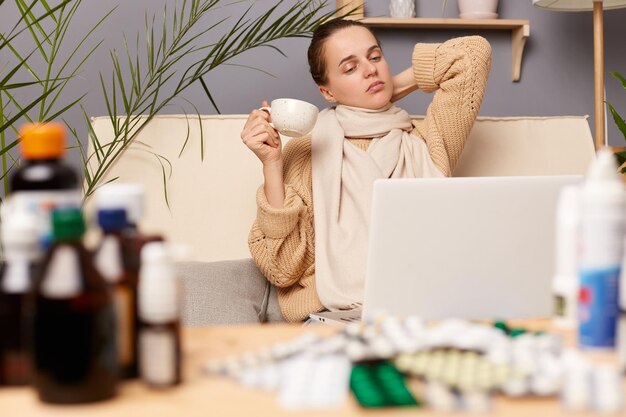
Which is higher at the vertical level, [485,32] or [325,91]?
[485,32]

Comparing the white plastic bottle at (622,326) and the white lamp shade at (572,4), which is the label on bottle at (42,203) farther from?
the white lamp shade at (572,4)

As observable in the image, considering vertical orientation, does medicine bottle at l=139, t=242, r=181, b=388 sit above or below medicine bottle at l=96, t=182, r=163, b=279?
below

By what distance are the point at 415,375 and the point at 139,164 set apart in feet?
5.25

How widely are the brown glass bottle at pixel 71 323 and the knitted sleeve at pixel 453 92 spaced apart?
1.62m

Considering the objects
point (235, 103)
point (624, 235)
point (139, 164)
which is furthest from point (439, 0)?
point (624, 235)

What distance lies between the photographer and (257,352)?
84 centimetres

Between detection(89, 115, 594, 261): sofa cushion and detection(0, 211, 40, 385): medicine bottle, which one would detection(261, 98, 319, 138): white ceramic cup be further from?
detection(0, 211, 40, 385): medicine bottle

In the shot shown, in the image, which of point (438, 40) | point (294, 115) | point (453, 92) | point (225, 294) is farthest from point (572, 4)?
point (225, 294)

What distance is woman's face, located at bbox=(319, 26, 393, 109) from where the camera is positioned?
2.25 metres

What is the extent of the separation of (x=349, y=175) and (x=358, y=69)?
1.00 ft

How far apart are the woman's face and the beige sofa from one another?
29 cm

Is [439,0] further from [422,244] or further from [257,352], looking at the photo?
[257,352]

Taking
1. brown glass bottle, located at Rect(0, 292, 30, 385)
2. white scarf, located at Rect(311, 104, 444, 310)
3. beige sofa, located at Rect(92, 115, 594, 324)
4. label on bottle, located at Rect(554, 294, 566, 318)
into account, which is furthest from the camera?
beige sofa, located at Rect(92, 115, 594, 324)

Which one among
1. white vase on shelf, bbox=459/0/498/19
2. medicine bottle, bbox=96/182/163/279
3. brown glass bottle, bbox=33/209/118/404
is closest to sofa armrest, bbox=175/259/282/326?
medicine bottle, bbox=96/182/163/279
